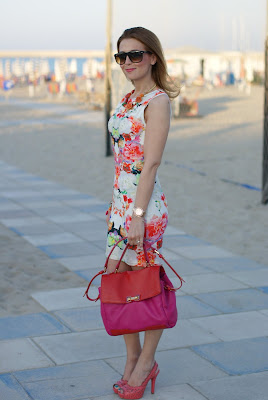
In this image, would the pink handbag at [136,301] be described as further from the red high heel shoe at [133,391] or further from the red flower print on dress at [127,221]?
the red high heel shoe at [133,391]

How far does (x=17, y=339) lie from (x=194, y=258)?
2304 millimetres

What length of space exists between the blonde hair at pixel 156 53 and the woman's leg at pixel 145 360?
1.14 m

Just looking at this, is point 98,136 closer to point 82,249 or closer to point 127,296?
point 82,249

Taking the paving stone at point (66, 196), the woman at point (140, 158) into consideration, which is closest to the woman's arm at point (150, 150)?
the woman at point (140, 158)

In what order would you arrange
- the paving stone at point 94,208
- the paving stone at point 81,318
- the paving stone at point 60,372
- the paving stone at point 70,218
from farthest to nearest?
the paving stone at point 94,208
the paving stone at point 70,218
the paving stone at point 81,318
the paving stone at point 60,372

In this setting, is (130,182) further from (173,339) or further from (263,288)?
(263,288)

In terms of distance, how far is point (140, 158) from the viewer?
10.4 ft

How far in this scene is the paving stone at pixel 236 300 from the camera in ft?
15.5

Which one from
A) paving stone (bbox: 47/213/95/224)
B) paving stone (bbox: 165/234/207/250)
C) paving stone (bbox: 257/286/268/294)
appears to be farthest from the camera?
paving stone (bbox: 47/213/95/224)

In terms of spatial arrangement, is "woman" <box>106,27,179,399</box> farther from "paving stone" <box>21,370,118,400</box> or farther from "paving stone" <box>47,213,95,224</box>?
"paving stone" <box>47,213,95,224</box>

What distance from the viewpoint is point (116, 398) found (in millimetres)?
3344

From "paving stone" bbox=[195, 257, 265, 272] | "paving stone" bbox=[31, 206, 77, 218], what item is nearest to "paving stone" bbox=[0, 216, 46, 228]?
"paving stone" bbox=[31, 206, 77, 218]

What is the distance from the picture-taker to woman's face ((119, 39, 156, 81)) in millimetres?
3160

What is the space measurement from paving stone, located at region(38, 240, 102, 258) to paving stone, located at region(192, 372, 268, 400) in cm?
280
